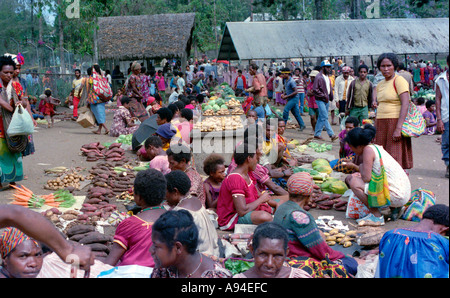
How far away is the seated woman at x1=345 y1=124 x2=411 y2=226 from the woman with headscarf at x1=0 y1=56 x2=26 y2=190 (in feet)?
15.2

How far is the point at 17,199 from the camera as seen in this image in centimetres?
590

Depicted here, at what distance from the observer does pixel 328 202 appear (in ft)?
20.3

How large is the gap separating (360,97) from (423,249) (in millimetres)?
6534

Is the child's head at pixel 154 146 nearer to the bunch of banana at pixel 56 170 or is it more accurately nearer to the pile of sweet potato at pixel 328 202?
the pile of sweet potato at pixel 328 202

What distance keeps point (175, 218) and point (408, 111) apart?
4.55m

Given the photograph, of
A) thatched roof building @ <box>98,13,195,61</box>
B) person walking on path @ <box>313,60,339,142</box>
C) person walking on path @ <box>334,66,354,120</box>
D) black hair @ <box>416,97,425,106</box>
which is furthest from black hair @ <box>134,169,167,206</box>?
thatched roof building @ <box>98,13,195,61</box>

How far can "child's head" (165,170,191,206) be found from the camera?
4.05m

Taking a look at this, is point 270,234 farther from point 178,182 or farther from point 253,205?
point 253,205

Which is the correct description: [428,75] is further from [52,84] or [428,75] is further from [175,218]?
[175,218]

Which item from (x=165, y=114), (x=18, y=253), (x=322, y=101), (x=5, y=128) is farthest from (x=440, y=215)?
(x=322, y=101)

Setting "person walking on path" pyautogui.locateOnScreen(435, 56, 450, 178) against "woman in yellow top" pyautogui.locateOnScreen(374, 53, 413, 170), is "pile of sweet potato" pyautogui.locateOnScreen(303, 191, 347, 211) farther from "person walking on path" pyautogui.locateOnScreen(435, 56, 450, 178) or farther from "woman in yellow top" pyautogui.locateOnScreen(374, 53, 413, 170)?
"person walking on path" pyautogui.locateOnScreen(435, 56, 450, 178)

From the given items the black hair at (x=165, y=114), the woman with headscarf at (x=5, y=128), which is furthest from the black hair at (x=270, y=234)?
the black hair at (x=165, y=114)

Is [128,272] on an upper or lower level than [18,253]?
lower

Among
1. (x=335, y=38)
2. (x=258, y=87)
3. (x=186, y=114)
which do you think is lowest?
(x=186, y=114)
